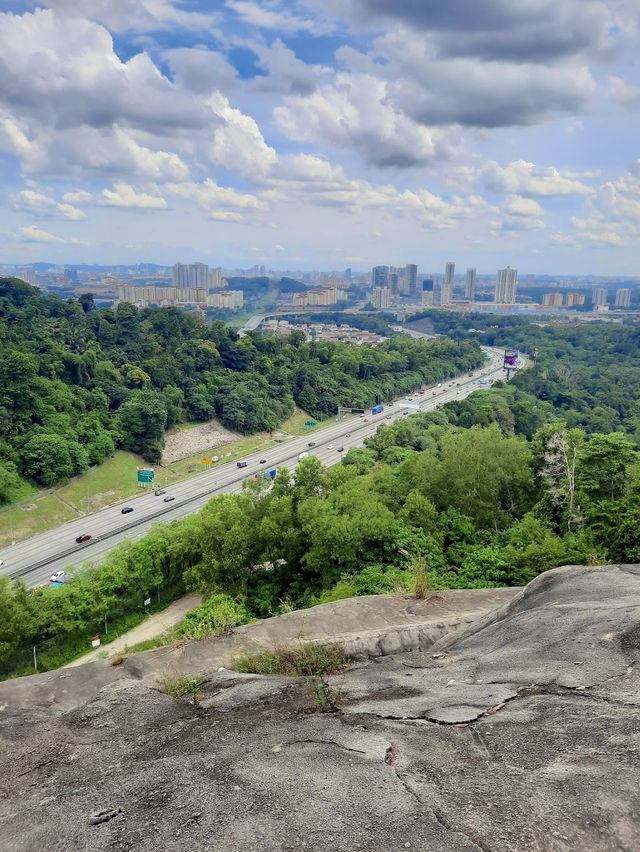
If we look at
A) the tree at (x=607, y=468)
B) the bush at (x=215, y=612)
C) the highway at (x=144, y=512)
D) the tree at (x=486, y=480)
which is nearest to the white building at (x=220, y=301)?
the highway at (x=144, y=512)

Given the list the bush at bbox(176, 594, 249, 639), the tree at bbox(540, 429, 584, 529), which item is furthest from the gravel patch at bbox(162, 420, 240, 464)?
the tree at bbox(540, 429, 584, 529)

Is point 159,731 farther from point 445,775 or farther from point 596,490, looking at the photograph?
point 596,490

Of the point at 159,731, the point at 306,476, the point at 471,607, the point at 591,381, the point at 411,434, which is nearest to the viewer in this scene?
the point at 159,731

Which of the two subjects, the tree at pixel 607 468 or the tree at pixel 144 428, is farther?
the tree at pixel 144 428

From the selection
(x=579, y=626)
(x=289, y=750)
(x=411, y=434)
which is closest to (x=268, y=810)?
(x=289, y=750)

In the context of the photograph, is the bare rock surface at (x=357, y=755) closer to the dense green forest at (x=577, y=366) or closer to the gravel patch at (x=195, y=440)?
the gravel patch at (x=195, y=440)
